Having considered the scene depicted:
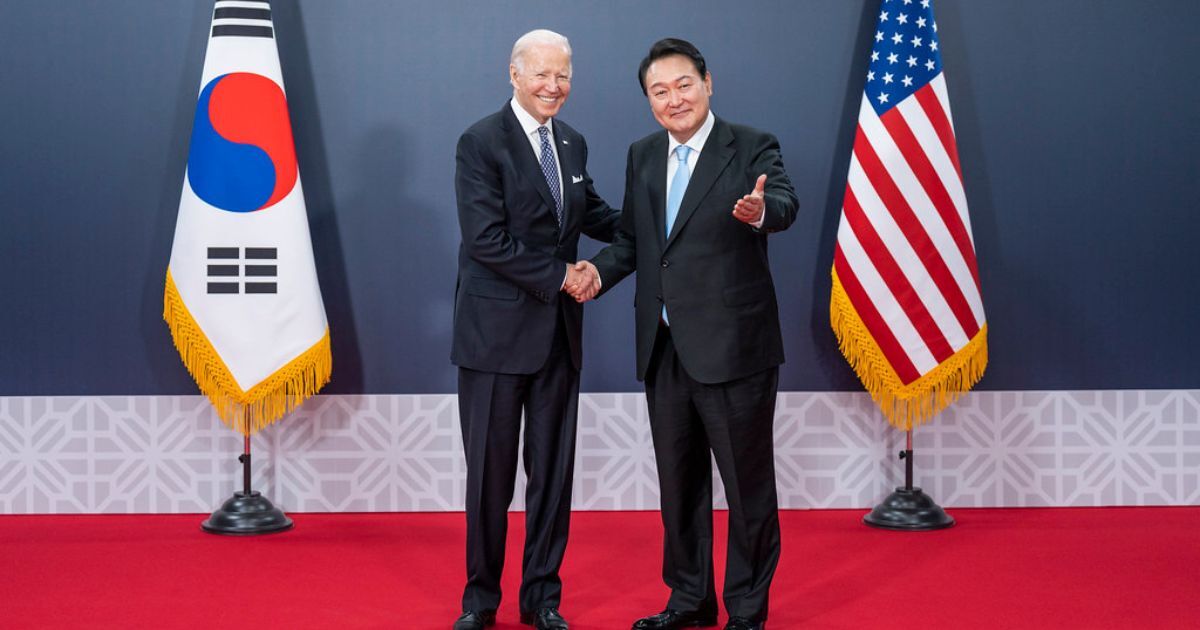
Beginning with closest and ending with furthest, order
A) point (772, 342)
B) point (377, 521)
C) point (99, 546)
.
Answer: point (772, 342) → point (99, 546) → point (377, 521)

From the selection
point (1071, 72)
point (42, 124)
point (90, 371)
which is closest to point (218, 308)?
point (90, 371)

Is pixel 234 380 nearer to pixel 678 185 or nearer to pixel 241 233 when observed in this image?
pixel 241 233

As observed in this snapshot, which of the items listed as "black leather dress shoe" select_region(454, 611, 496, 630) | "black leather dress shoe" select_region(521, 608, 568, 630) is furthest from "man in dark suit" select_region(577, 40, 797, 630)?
"black leather dress shoe" select_region(454, 611, 496, 630)

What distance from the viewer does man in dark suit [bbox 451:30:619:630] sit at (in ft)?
11.3

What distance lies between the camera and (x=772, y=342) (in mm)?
3387

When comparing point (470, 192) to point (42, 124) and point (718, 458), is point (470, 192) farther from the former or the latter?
point (42, 124)

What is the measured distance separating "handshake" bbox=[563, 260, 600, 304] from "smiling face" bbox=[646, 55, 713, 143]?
0.46 m

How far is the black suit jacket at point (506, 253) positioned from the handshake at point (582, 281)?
0.03 m

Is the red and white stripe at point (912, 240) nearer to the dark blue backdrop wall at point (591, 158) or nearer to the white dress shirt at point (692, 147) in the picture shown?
the dark blue backdrop wall at point (591, 158)

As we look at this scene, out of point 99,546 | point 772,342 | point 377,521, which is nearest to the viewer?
point 772,342

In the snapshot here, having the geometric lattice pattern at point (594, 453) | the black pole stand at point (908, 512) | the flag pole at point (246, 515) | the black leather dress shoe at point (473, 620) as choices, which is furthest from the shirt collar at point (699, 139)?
the flag pole at point (246, 515)

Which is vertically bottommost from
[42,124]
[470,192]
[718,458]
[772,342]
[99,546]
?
[99,546]

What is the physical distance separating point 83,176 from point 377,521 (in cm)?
183

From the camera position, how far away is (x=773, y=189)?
332 centimetres
